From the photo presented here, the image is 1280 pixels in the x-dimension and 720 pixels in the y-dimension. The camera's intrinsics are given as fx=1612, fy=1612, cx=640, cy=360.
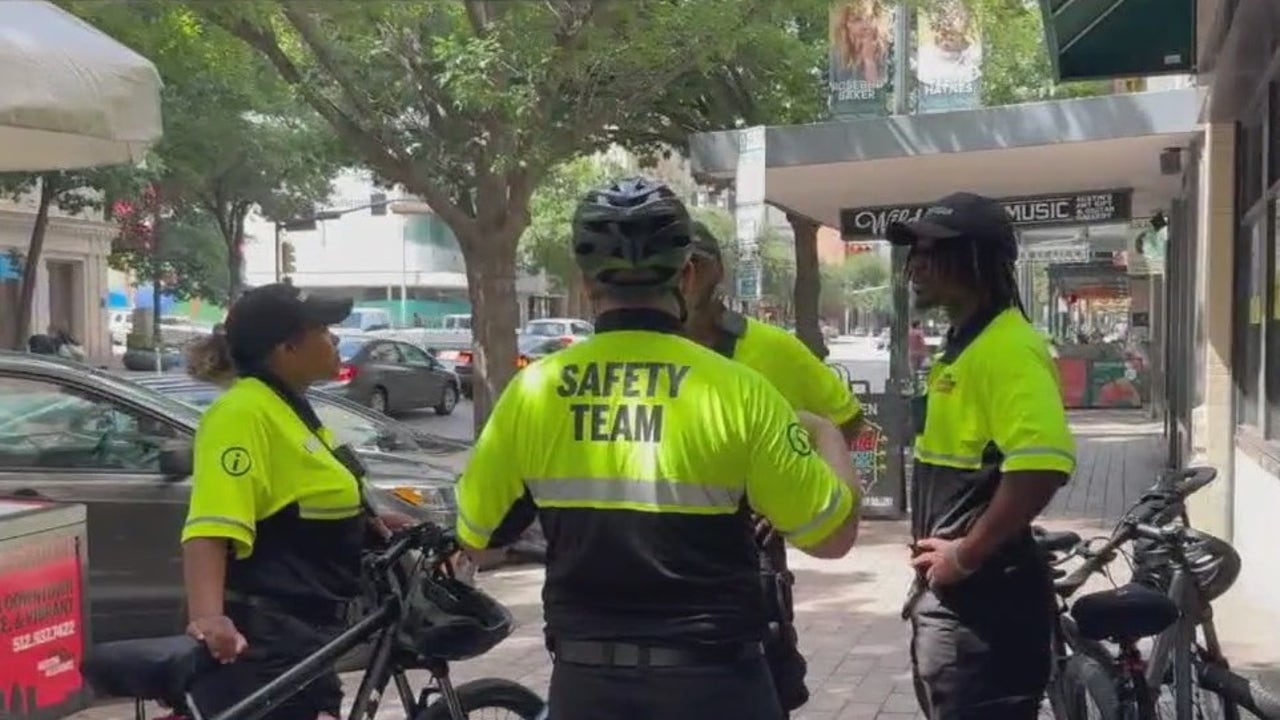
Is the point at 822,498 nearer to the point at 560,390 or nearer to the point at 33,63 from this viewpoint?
the point at 560,390

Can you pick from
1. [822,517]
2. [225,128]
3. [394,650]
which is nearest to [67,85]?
[394,650]

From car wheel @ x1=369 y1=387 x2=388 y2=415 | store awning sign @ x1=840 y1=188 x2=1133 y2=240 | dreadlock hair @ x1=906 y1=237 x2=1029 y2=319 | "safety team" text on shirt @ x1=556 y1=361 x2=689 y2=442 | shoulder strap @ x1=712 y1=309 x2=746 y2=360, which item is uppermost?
store awning sign @ x1=840 y1=188 x2=1133 y2=240

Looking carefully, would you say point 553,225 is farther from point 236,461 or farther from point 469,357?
point 236,461

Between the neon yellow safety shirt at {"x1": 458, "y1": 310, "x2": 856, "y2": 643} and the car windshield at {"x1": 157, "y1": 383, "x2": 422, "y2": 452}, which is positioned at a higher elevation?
the neon yellow safety shirt at {"x1": 458, "y1": 310, "x2": 856, "y2": 643}

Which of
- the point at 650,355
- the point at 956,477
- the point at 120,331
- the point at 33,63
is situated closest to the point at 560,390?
the point at 650,355

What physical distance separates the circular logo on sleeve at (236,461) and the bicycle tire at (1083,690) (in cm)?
214

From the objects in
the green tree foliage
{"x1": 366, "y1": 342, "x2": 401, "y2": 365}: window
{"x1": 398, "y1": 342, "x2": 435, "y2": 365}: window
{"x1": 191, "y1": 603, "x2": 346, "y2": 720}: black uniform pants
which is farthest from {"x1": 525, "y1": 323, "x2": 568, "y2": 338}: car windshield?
{"x1": 191, "y1": 603, "x2": 346, "y2": 720}: black uniform pants

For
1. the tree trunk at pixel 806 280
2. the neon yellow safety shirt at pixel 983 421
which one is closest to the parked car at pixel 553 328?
the tree trunk at pixel 806 280

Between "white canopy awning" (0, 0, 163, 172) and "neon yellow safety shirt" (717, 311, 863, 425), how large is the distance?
70.5 inches

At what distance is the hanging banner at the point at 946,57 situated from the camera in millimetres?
15219

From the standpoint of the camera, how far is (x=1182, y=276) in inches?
545

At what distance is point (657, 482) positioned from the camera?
2.79 meters

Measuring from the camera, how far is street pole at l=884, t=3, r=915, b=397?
1299cm

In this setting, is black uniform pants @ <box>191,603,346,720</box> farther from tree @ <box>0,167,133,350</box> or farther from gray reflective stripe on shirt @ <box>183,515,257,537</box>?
tree @ <box>0,167,133,350</box>
